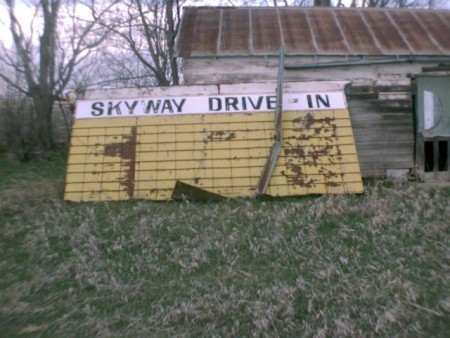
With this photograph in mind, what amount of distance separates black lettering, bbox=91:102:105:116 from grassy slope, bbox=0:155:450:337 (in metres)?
1.72

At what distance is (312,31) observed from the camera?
11.5 m

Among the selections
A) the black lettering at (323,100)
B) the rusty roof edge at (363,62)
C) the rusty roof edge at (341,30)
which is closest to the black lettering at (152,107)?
the black lettering at (323,100)

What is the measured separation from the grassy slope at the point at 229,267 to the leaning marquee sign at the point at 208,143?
0.38 m

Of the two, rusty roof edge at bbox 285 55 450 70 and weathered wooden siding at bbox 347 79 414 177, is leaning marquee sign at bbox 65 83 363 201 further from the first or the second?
rusty roof edge at bbox 285 55 450 70

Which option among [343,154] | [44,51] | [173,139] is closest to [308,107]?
[343,154]

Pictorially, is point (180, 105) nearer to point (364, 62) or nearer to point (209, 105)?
point (209, 105)

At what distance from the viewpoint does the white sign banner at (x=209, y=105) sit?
8.16 metres

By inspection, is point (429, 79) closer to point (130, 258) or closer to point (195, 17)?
point (195, 17)

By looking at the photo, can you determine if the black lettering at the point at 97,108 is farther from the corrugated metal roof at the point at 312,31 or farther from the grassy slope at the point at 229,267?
the corrugated metal roof at the point at 312,31

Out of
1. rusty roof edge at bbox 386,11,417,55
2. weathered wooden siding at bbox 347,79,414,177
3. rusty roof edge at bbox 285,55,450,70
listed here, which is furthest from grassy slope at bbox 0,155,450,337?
rusty roof edge at bbox 386,11,417,55

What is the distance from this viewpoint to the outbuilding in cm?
944

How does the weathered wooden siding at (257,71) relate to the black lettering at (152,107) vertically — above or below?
above

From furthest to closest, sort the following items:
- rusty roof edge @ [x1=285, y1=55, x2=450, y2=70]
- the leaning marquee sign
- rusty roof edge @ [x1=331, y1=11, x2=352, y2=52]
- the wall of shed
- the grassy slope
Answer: rusty roof edge @ [x1=331, y1=11, x2=352, y2=52], rusty roof edge @ [x1=285, y1=55, x2=450, y2=70], the wall of shed, the leaning marquee sign, the grassy slope

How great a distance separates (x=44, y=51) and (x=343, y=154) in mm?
9126
